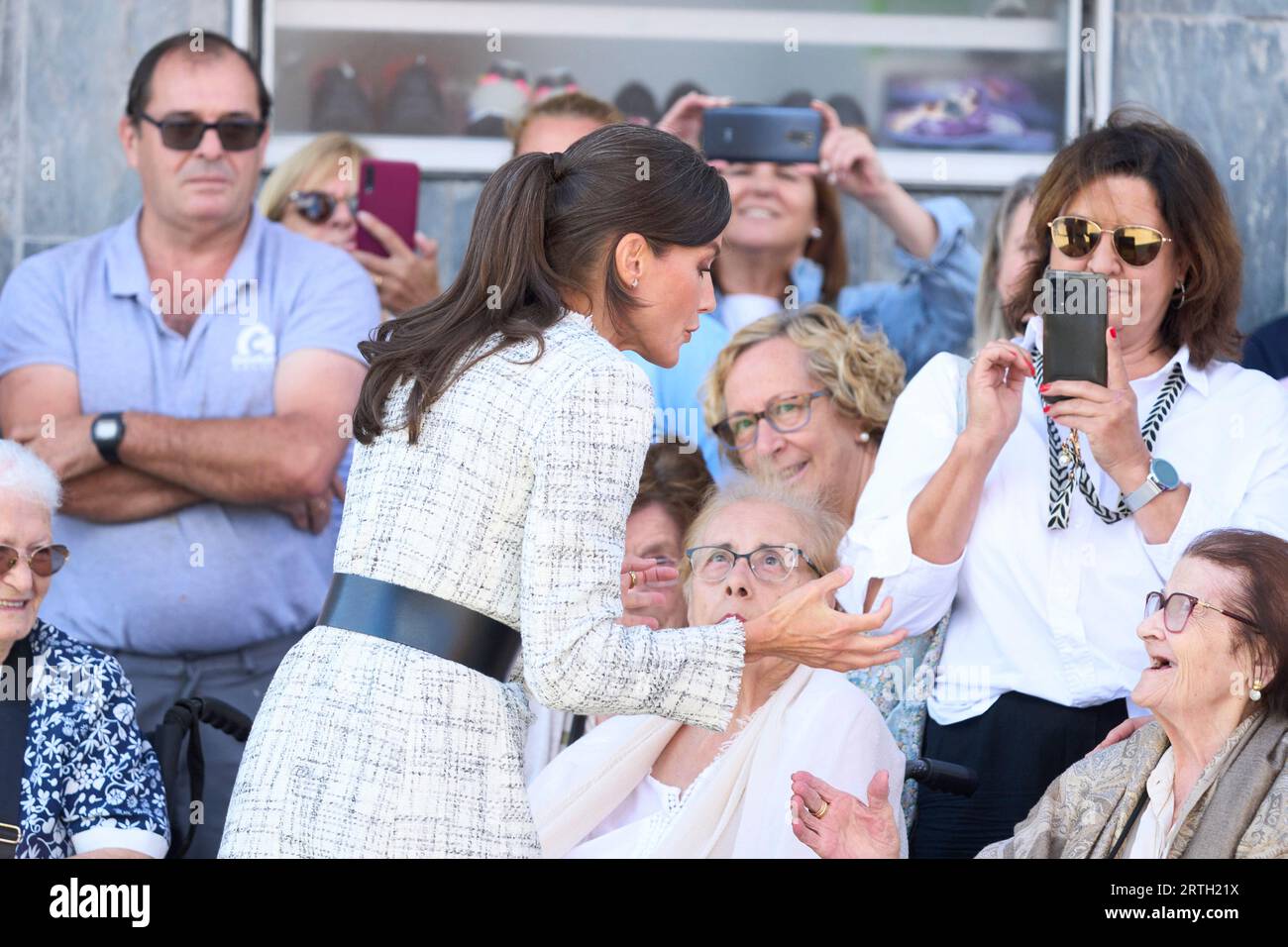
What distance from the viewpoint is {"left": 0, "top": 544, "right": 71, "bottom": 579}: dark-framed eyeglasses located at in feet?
12.2

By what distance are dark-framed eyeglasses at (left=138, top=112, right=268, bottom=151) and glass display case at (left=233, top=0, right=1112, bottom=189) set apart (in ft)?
3.84

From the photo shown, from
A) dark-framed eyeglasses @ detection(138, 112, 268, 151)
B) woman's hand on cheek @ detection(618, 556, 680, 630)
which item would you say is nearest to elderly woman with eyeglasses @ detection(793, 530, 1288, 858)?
woman's hand on cheek @ detection(618, 556, 680, 630)

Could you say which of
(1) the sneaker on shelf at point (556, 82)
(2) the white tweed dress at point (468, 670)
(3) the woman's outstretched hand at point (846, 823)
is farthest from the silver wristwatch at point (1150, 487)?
(1) the sneaker on shelf at point (556, 82)

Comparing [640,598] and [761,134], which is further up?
[761,134]

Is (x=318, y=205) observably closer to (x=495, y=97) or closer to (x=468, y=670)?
(x=495, y=97)

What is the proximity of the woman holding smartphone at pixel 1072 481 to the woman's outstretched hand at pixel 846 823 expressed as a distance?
1.69 feet

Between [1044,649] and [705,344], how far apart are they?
1.62m

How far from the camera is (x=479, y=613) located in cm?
265

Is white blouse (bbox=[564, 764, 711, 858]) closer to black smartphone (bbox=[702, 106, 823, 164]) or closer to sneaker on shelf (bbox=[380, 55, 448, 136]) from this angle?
black smartphone (bbox=[702, 106, 823, 164])

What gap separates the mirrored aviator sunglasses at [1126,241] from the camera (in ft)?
12.2

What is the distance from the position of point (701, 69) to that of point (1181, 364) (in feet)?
8.80

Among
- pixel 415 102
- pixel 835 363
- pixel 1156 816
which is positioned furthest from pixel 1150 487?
pixel 415 102
